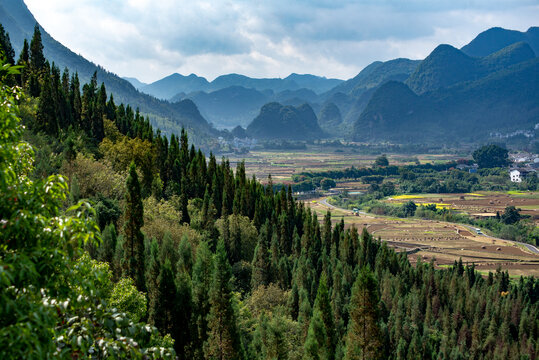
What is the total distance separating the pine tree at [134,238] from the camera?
34.9 m

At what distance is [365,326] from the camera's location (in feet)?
104

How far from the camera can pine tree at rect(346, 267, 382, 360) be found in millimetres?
31469

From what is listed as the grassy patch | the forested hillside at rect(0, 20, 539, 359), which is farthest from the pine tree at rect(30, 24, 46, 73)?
the grassy patch

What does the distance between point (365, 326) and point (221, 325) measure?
33.2 ft

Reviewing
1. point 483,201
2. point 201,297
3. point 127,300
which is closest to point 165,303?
point 201,297

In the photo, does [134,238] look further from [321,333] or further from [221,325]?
[321,333]

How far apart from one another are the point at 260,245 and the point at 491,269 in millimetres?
72406

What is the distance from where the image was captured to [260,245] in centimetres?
5394

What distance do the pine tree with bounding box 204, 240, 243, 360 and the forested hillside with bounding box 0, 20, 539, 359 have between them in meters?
0.08

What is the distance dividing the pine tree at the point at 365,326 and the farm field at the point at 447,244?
68.8 meters

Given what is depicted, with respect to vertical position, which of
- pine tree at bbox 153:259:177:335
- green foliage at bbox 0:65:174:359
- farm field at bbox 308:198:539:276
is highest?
green foliage at bbox 0:65:174:359

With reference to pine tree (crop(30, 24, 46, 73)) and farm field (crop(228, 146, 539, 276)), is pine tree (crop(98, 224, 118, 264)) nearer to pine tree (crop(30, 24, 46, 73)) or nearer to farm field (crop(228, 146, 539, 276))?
pine tree (crop(30, 24, 46, 73))

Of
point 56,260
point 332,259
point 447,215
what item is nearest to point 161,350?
point 56,260

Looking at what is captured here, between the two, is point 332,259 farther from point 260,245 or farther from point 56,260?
point 56,260
